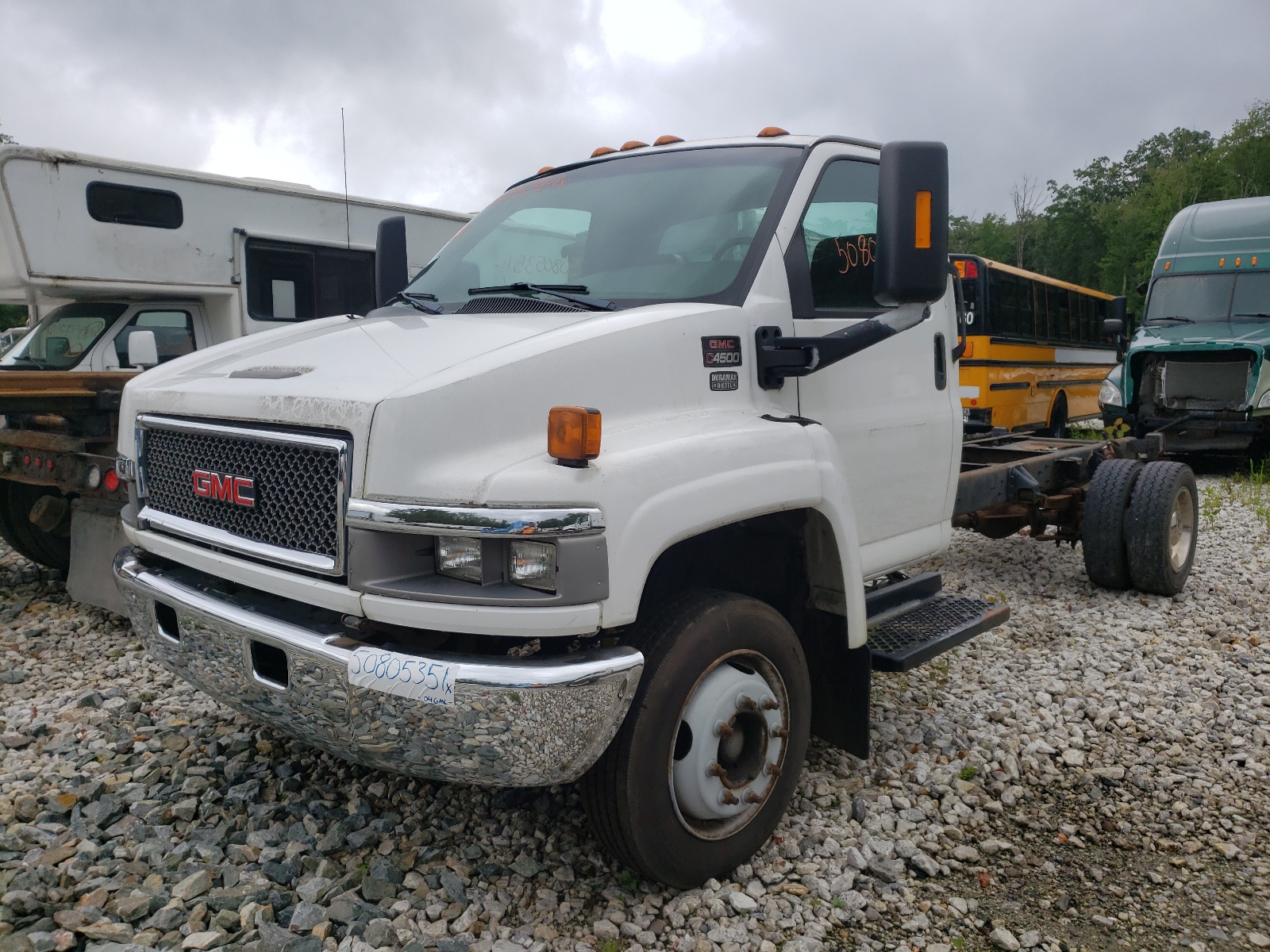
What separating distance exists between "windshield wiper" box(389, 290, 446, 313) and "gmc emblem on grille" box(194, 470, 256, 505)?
1.03m

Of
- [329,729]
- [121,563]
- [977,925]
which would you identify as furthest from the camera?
[121,563]

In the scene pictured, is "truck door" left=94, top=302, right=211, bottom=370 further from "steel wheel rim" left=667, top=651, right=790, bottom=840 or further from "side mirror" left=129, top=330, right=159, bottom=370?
"steel wheel rim" left=667, top=651, right=790, bottom=840

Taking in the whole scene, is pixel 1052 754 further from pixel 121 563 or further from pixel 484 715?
pixel 121 563

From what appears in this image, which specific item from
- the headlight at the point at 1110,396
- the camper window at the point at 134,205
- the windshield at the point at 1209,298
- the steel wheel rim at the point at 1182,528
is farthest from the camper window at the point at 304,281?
the windshield at the point at 1209,298

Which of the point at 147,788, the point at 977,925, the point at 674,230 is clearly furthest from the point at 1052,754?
the point at 147,788

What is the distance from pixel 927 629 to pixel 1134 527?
2.79m

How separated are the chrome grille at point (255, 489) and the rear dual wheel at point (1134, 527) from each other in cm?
501

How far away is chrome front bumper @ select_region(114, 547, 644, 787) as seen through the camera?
2199 millimetres

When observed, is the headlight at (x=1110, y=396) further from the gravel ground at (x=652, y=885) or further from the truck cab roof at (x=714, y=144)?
the truck cab roof at (x=714, y=144)

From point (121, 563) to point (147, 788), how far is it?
33.1 inches

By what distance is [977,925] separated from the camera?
9.05 ft

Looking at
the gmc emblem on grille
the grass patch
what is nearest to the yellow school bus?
the grass patch

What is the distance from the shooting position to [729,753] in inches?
110

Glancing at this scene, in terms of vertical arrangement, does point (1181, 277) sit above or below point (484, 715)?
above
